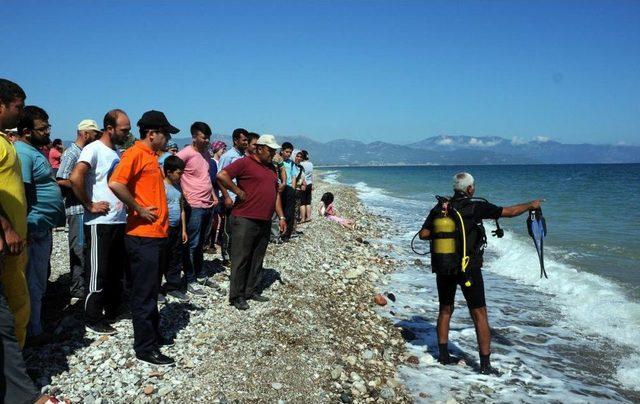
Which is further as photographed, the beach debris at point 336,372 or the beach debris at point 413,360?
the beach debris at point 413,360

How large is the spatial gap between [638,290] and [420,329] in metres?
5.77

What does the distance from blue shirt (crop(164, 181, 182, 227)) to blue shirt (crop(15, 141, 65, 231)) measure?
68.0 inches

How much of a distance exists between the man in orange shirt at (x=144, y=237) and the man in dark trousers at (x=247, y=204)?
175cm

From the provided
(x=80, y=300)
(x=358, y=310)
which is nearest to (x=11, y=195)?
(x=80, y=300)

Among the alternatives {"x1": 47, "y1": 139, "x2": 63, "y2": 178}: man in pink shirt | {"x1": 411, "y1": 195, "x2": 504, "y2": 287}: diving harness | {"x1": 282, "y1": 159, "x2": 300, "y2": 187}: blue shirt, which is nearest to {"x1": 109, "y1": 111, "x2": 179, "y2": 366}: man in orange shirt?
{"x1": 411, "y1": 195, "x2": 504, "y2": 287}: diving harness

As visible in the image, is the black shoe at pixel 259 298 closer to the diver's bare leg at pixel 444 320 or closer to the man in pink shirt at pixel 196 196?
the man in pink shirt at pixel 196 196

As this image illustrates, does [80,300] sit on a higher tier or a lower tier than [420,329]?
higher

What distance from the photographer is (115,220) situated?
4.92m

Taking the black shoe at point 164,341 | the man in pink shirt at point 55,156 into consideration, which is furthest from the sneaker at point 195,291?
the man in pink shirt at point 55,156

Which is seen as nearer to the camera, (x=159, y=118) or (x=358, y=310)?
(x=159, y=118)

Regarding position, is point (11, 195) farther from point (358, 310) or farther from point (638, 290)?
point (638, 290)

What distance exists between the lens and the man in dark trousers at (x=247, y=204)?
6.32 m

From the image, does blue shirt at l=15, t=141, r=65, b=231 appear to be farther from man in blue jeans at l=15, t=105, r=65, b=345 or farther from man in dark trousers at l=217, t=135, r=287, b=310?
man in dark trousers at l=217, t=135, r=287, b=310

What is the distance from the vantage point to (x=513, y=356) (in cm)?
620
